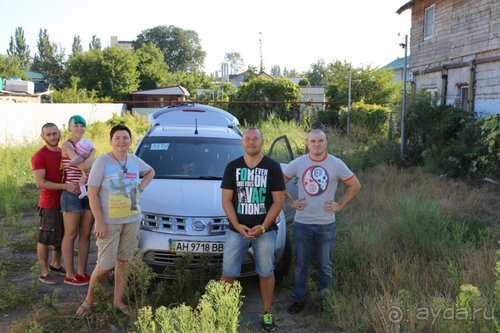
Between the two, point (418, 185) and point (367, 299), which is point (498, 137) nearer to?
point (418, 185)

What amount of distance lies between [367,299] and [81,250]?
9.38 ft

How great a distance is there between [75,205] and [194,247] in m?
1.36

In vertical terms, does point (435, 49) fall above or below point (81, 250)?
above

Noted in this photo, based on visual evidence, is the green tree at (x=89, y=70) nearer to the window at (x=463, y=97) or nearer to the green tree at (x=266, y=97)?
the green tree at (x=266, y=97)

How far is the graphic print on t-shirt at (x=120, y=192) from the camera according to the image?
3.93 meters

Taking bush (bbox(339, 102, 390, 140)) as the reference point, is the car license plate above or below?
below

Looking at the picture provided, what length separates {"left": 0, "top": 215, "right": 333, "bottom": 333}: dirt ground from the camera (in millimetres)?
4055

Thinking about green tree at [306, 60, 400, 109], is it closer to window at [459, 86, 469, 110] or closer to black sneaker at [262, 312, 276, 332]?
window at [459, 86, 469, 110]

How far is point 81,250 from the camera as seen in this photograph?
16.0 feet

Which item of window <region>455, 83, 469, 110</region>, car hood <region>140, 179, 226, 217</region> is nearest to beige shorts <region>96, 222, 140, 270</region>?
car hood <region>140, 179, 226, 217</region>

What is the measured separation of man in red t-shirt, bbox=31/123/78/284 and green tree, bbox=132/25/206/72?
106334 millimetres

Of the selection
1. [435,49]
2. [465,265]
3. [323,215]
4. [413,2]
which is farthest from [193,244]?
[413,2]

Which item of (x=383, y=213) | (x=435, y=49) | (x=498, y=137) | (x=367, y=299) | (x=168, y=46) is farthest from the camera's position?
(x=168, y=46)

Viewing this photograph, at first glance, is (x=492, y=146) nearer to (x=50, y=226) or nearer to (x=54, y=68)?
(x=50, y=226)
